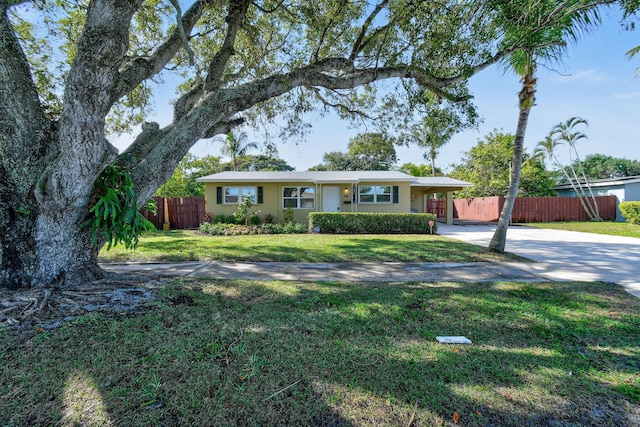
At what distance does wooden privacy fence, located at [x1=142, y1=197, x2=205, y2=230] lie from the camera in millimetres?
16312

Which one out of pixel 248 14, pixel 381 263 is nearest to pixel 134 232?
pixel 381 263

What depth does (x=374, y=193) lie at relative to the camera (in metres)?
16.2

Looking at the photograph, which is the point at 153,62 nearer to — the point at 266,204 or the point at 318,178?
the point at 318,178

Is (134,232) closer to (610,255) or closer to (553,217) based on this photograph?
(610,255)

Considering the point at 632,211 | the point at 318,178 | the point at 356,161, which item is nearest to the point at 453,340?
the point at 318,178

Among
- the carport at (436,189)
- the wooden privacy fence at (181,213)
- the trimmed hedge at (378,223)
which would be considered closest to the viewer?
the trimmed hedge at (378,223)

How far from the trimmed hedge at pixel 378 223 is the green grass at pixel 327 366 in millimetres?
9132

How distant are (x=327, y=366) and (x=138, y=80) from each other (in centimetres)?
538

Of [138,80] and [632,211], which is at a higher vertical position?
[138,80]

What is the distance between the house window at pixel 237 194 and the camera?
1603cm

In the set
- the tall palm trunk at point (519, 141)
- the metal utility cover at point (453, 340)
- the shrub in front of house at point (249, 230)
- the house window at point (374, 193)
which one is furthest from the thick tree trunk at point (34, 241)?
the house window at point (374, 193)

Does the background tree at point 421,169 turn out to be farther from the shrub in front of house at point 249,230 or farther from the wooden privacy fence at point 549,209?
the shrub in front of house at point 249,230

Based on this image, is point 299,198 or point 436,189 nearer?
point 299,198

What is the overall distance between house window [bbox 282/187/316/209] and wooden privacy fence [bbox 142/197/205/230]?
487 cm
